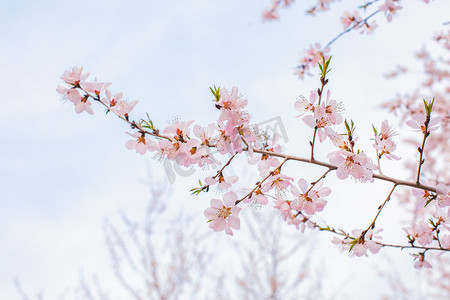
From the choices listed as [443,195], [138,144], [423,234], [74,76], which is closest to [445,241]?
[423,234]

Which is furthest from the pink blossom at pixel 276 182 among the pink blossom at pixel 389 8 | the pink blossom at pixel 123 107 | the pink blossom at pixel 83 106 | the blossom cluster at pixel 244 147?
the pink blossom at pixel 389 8

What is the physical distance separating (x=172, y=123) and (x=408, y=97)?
668 centimetres

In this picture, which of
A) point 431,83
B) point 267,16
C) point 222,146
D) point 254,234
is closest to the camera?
point 222,146

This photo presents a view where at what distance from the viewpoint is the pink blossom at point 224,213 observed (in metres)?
1.81

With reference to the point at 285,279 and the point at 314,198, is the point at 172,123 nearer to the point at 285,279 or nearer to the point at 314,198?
the point at 314,198

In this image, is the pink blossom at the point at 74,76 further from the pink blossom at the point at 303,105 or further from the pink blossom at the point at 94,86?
the pink blossom at the point at 303,105

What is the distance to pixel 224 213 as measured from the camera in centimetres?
185

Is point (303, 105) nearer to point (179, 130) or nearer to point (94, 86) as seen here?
point (179, 130)

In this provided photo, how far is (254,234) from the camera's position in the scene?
Answer: 10.6 meters

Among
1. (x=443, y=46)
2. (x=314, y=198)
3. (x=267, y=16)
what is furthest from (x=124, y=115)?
(x=267, y=16)

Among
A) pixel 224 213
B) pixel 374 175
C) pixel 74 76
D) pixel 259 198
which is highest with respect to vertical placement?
pixel 74 76

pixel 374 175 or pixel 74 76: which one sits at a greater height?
pixel 74 76

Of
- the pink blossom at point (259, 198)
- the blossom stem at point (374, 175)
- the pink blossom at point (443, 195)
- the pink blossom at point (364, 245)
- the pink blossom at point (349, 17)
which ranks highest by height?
the pink blossom at point (349, 17)

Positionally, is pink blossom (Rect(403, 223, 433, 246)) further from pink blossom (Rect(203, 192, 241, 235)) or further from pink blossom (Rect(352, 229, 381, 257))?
pink blossom (Rect(203, 192, 241, 235))
